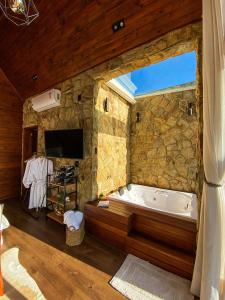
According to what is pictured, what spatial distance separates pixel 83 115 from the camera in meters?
3.03

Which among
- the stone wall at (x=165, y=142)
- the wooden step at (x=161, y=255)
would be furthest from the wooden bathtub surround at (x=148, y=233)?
the stone wall at (x=165, y=142)

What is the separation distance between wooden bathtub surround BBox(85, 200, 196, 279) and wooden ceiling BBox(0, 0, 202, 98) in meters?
2.44

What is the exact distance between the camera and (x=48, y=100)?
11.4ft

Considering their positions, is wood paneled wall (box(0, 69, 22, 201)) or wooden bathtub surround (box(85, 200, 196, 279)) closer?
wooden bathtub surround (box(85, 200, 196, 279))

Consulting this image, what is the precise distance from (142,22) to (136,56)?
389 millimetres

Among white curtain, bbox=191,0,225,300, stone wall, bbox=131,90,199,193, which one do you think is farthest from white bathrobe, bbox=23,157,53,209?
white curtain, bbox=191,0,225,300

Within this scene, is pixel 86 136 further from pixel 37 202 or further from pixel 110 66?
pixel 37 202

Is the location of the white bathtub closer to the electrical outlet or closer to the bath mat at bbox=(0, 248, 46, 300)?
the bath mat at bbox=(0, 248, 46, 300)

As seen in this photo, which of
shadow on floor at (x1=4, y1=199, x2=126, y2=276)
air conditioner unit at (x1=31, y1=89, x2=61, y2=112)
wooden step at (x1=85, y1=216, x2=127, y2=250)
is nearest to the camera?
shadow on floor at (x1=4, y1=199, x2=126, y2=276)

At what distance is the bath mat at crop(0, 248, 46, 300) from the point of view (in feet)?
5.19

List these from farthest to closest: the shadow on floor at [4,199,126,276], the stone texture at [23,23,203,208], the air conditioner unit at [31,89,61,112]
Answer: the air conditioner unit at [31,89,61,112]
the stone texture at [23,23,203,208]
the shadow on floor at [4,199,126,276]

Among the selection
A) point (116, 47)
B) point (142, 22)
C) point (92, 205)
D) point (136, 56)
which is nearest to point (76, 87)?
point (116, 47)

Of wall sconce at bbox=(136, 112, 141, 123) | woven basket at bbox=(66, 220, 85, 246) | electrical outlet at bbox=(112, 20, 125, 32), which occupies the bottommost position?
woven basket at bbox=(66, 220, 85, 246)

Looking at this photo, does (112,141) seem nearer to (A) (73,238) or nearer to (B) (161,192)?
(B) (161,192)
